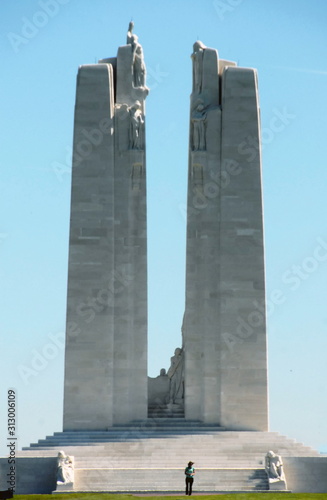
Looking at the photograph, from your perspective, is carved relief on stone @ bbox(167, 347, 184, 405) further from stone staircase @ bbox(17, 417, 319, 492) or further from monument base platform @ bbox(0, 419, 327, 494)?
monument base platform @ bbox(0, 419, 327, 494)

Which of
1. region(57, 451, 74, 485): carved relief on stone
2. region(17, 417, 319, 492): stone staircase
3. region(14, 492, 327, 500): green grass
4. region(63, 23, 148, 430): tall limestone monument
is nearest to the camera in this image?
region(14, 492, 327, 500): green grass

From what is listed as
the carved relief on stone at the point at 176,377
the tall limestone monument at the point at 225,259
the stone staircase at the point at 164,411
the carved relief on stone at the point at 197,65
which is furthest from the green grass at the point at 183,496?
the carved relief on stone at the point at 197,65

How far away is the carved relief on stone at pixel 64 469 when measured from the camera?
140ft

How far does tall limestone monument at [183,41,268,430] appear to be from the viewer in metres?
48.6

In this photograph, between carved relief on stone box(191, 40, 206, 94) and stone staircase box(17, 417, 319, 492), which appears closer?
stone staircase box(17, 417, 319, 492)

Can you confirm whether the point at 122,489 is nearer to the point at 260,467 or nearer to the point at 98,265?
the point at 260,467

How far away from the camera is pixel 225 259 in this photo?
4897cm

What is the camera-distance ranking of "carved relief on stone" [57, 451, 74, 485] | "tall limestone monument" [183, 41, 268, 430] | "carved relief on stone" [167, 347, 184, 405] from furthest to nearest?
"carved relief on stone" [167, 347, 184, 405], "tall limestone monument" [183, 41, 268, 430], "carved relief on stone" [57, 451, 74, 485]

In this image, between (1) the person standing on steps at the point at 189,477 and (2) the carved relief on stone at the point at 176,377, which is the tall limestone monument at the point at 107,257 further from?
(1) the person standing on steps at the point at 189,477

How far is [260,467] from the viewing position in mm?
43812

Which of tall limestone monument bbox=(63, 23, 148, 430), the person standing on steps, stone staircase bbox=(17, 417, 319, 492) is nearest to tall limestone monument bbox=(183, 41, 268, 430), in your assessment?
stone staircase bbox=(17, 417, 319, 492)

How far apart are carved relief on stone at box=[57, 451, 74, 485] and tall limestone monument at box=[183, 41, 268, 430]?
6.81m

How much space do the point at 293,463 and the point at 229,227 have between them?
9209 mm

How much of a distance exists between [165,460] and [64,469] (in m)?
3.64
